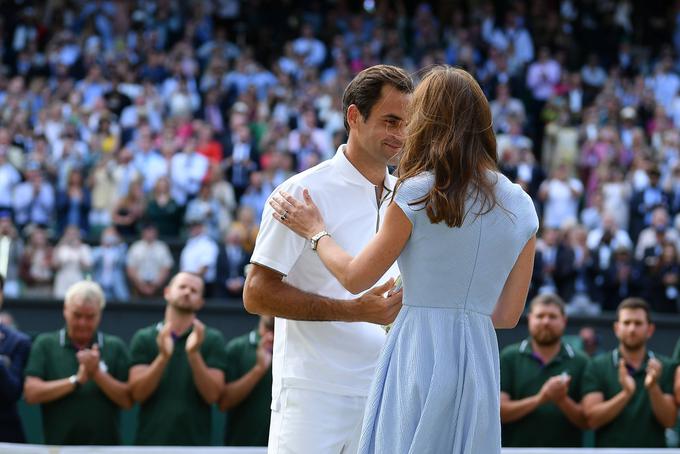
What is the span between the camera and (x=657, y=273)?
1379 centimetres

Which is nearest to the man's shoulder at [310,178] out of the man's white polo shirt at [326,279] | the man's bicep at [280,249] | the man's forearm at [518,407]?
the man's white polo shirt at [326,279]

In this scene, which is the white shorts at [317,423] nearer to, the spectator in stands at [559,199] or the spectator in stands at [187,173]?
the spectator in stands at [187,173]

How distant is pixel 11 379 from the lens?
23.5 ft

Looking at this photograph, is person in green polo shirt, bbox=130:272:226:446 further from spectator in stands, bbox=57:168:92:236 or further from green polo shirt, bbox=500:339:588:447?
spectator in stands, bbox=57:168:92:236

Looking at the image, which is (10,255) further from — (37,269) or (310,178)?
(310,178)

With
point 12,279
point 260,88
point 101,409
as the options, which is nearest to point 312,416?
point 101,409

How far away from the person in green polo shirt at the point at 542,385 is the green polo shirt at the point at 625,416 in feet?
0.34

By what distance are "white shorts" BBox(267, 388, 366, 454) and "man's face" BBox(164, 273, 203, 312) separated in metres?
3.73

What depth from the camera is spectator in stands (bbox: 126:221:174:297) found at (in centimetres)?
1373

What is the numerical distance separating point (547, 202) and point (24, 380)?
9.39 metres

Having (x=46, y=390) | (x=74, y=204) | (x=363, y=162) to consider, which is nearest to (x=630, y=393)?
(x=46, y=390)

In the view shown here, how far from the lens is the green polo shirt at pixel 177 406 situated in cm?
735

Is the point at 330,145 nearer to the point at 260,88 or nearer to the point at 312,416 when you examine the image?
the point at 260,88

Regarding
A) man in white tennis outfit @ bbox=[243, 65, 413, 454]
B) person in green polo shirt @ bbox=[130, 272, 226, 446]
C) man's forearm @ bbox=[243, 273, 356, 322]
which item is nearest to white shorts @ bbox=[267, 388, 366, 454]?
man in white tennis outfit @ bbox=[243, 65, 413, 454]
